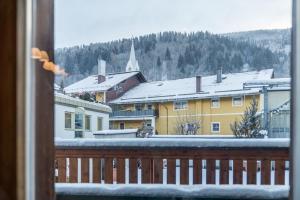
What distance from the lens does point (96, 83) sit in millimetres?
1597

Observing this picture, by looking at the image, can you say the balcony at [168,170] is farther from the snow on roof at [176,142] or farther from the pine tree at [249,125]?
the pine tree at [249,125]

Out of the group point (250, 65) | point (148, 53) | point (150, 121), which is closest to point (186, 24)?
point (148, 53)

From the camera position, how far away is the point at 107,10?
1.51 m

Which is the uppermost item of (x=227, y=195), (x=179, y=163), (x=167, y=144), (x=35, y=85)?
(x=35, y=85)

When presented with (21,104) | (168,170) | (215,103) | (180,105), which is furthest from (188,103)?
(21,104)

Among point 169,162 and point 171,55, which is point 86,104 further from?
point 169,162

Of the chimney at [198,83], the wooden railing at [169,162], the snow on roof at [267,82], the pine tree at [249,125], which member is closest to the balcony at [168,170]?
the wooden railing at [169,162]

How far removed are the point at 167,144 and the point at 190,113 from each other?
41 cm

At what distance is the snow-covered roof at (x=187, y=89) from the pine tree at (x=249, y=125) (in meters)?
0.07

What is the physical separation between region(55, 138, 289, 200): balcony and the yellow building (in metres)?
0.32

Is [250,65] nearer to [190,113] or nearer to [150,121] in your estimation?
[190,113]

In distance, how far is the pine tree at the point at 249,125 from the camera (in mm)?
1469

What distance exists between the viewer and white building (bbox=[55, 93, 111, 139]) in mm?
1312

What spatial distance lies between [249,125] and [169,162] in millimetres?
748
